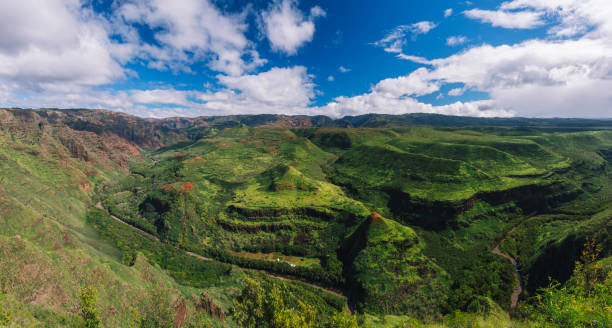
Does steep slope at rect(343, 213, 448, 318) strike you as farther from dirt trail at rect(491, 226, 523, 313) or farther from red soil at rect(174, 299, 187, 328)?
red soil at rect(174, 299, 187, 328)

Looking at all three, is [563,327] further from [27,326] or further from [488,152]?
[488,152]

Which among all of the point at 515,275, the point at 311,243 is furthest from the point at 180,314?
the point at 515,275

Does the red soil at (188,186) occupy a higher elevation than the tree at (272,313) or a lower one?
Answer: lower

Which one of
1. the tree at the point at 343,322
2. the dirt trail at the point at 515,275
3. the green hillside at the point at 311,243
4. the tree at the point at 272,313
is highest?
the tree at the point at 343,322

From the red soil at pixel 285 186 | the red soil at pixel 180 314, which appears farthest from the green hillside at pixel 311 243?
the red soil at pixel 285 186

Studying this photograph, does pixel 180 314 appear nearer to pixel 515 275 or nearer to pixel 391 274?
pixel 391 274

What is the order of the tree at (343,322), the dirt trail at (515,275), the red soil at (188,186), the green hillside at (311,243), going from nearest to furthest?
the tree at (343,322), the green hillside at (311,243), the dirt trail at (515,275), the red soil at (188,186)

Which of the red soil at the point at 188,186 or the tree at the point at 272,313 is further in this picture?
the red soil at the point at 188,186

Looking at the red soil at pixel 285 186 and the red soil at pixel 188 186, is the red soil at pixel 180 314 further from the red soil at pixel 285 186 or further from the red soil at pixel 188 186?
the red soil at pixel 188 186
